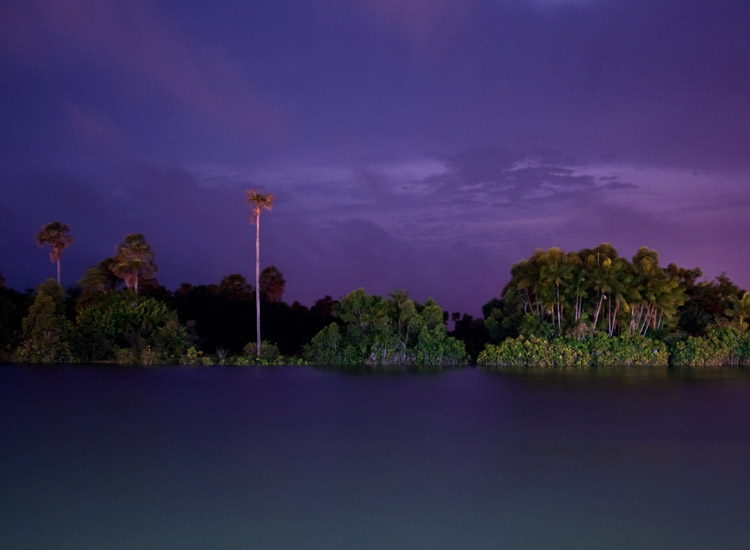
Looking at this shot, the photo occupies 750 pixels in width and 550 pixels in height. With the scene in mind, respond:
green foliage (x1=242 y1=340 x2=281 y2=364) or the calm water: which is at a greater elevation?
green foliage (x1=242 y1=340 x2=281 y2=364)

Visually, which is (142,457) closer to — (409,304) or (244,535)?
(244,535)

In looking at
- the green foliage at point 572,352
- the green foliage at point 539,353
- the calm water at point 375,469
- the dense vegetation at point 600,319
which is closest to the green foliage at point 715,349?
the dense vegetation at point 600,319

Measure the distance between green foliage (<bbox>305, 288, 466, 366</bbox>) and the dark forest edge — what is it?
7 cm

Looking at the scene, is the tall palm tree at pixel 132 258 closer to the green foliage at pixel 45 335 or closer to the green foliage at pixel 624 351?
the green foliage at pixel 45 335

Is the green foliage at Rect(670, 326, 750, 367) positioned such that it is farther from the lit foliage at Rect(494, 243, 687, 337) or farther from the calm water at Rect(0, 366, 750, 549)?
the calm water at Rect(0, 366, 750, 549)

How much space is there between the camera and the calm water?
9.88 m

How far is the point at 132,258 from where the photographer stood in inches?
1610

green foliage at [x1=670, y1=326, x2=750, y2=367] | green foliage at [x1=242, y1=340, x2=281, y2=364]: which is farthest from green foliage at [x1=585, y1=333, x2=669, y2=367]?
green foliage at [x1=242, y1=340, x2=281, y2=364]

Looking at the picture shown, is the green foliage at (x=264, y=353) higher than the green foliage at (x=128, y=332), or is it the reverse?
the green foliage at (x=128, y=332)

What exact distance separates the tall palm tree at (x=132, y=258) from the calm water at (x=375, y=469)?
53.5ft

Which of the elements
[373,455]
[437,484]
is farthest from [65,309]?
[437,484]

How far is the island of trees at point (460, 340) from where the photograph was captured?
37.4 metres

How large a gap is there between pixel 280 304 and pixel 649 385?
31.3 m

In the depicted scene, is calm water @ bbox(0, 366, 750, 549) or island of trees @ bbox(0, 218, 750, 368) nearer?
calm water @ bbox(0, 366, 750, 549)
